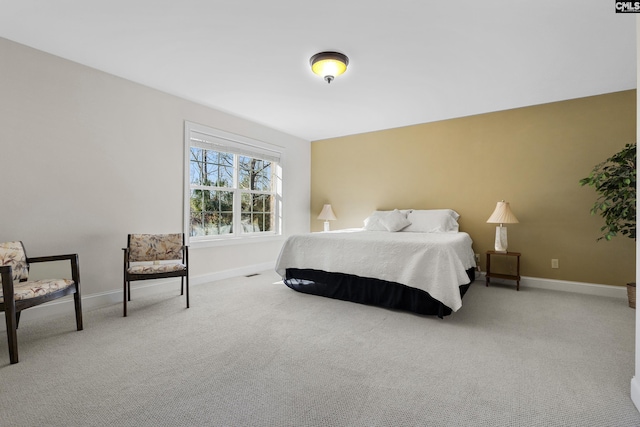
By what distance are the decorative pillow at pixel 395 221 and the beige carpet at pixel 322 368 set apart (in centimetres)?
159

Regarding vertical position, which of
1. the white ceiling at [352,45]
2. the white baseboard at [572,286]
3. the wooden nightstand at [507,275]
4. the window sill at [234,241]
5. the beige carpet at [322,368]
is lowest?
the beige carpet at [322,368]

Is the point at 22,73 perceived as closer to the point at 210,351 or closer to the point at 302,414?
the point at 210,351

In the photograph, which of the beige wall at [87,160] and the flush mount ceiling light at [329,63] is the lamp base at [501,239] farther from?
the beige wall at [87,160]

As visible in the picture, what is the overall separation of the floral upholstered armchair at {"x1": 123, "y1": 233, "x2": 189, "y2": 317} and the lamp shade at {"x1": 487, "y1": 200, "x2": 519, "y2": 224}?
12.3ft

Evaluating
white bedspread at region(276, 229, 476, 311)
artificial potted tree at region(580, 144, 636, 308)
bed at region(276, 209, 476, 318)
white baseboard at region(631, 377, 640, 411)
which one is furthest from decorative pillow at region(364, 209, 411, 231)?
white baseboard at region(631, 377, 640, 411)

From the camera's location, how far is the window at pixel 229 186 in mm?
4117

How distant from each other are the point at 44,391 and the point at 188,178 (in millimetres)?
2733

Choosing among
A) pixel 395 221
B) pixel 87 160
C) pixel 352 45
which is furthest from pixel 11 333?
pixel 395 221

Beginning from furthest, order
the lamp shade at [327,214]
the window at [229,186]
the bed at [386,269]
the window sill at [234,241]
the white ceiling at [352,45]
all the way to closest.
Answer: the lamp shade at [327,214] → the window at [229,186] → the window sill at [234,241] → the bed at [386,269] → the white ceiling at [352,45]

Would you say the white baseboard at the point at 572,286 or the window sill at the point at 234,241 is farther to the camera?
the window sill at the point at 234,241

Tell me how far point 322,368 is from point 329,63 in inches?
99.2

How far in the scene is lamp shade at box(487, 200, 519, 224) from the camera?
3721 mm

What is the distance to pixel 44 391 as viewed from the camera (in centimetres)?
161

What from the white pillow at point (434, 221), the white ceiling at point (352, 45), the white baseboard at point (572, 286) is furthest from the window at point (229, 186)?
the white baseboard at point (572, 286)
